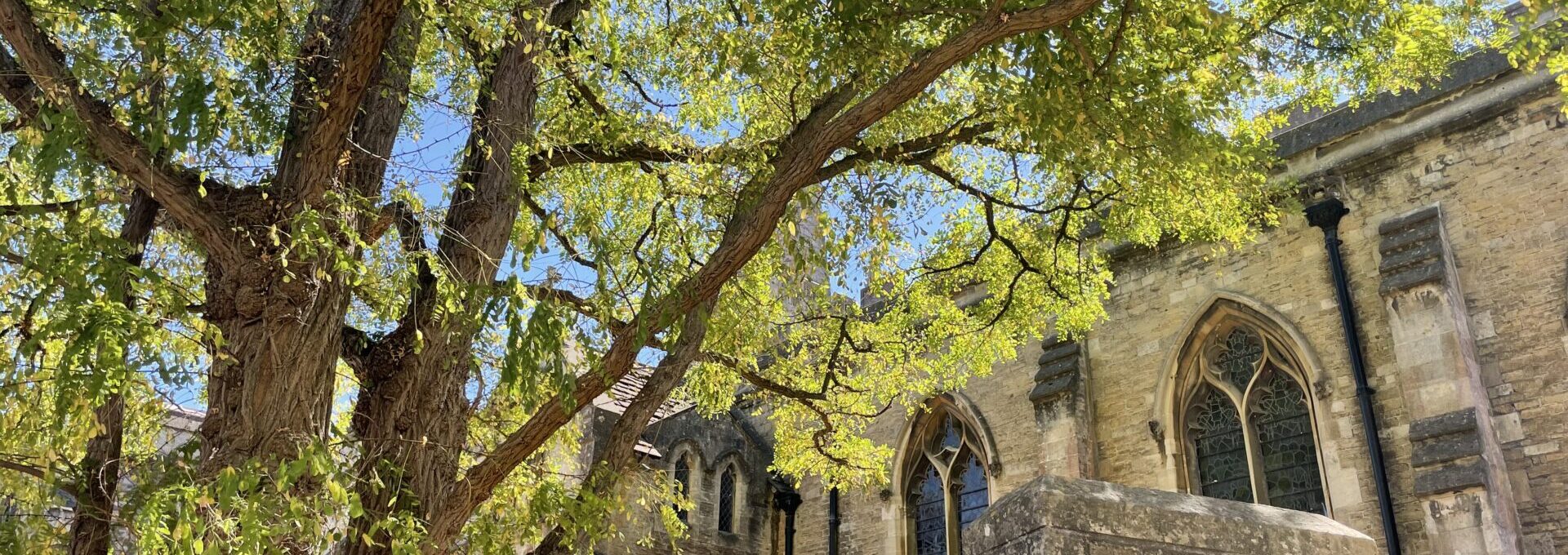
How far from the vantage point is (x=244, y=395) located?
4.82m

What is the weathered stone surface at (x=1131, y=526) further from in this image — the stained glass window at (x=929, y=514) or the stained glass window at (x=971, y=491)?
the stained glass window at (x=929, y=514)

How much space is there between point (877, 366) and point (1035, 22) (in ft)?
19.3

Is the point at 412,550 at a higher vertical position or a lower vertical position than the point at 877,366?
lower

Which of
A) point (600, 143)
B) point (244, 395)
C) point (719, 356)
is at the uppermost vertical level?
point (600, 143)

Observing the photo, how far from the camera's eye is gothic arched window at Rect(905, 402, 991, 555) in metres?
15.8

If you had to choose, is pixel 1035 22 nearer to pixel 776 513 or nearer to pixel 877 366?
pixel 877 366

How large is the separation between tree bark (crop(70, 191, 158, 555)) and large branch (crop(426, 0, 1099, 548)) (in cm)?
156

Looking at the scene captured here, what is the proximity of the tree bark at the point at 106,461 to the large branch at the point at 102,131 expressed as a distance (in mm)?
484

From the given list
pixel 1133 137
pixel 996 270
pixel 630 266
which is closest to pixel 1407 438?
pixel 996 270

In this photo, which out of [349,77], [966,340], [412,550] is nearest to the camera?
[412,550]

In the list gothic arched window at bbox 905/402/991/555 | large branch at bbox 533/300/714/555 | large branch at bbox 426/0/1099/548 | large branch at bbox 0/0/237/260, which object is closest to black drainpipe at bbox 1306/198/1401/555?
gothic arched window at bbox 905/402/991/555

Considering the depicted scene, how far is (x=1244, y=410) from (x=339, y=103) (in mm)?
10599

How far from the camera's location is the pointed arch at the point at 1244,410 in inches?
488

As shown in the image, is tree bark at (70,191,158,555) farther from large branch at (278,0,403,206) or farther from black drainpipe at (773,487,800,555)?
black drainpipe at (773,487,800,555)
